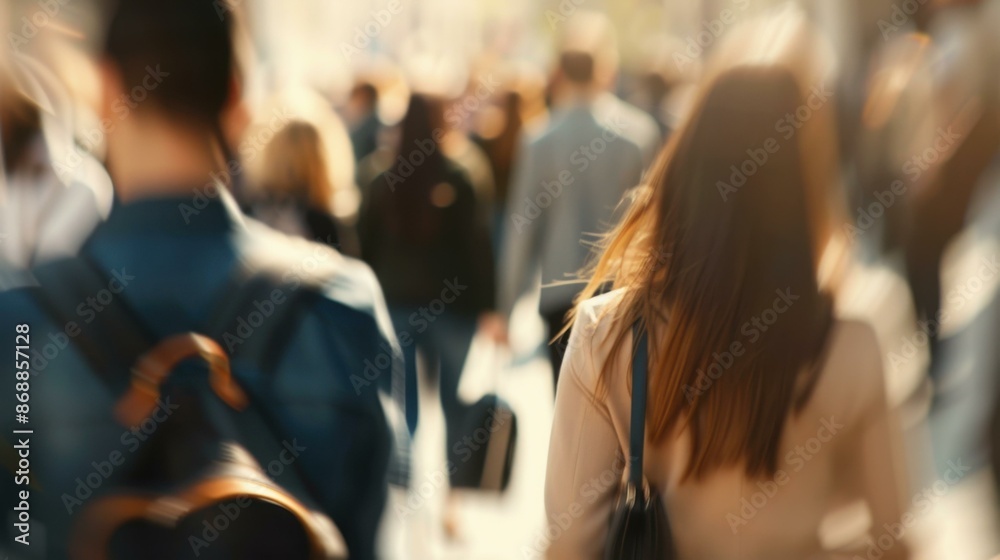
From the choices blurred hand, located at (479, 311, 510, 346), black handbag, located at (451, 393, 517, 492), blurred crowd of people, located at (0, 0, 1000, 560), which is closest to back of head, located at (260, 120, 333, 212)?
blurred hand, located at (479, 311, 510, 346)

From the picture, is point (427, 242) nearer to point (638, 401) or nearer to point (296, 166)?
point (296, 166)

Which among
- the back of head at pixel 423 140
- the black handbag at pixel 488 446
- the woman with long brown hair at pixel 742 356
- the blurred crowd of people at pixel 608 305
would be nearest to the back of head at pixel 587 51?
the back of head at pixel 423 140

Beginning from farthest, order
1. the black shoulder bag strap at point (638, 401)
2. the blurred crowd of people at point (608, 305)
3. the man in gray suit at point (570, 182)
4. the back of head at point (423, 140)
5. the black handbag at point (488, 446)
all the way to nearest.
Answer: the man in gray suit at point (570, 182), the back of head at point (423, 140), the black handbag at point (488, 446), the black shoulder bag strap at point (638, 401), the blurred crowd of people at point (608, 305)

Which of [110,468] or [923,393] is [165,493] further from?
[923,393]

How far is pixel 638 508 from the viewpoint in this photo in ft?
5.19

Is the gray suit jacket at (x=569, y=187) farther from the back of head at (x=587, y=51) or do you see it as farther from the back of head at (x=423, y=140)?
the back of head at (x=423, y=140)

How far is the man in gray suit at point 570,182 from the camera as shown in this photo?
403 centimetres

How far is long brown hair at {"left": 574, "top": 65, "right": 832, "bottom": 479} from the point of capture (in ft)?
5.05

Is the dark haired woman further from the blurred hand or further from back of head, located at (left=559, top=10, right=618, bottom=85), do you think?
back of head, located at (left=559, top=10, right=618, bottom=85)

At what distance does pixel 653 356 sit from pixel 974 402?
1.92m

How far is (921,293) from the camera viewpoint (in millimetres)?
3598

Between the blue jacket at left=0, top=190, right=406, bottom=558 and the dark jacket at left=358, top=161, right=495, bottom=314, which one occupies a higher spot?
the blue jacket at left=0, top=190, right=406, bottom=558

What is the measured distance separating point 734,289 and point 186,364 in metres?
0.84

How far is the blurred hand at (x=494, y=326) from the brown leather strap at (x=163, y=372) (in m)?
2.54
